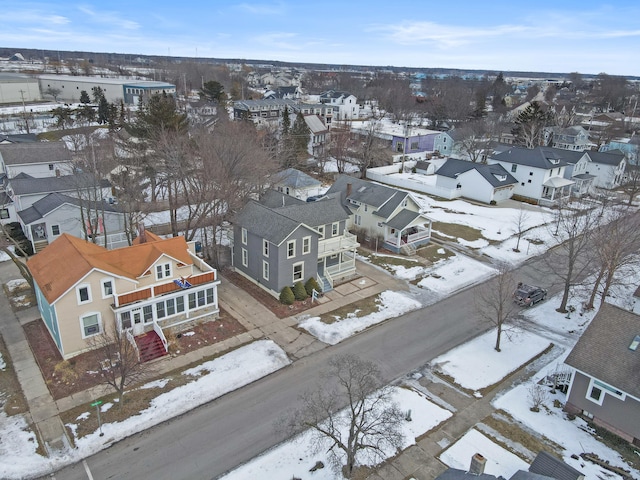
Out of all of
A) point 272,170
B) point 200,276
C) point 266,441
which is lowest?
point 266,441

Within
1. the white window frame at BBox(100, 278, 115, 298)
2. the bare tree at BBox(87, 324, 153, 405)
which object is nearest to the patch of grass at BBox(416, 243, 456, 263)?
the bare tree at BBox(87, 324, 153, 405)

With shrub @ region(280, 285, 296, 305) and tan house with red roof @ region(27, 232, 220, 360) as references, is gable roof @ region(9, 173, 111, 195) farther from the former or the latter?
shrub @ region(280, 285, 296, 305)

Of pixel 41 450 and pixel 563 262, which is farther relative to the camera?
pixel 563 262

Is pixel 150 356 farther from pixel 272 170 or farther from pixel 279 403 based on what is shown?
pixel 272 170

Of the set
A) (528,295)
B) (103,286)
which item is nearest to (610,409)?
(528,295)

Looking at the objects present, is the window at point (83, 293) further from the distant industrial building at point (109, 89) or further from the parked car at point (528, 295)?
the distant industrial building at point (109, 89)

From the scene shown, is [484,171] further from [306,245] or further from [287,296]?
[287,296]

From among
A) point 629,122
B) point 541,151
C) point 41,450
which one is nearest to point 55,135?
point 41,450
